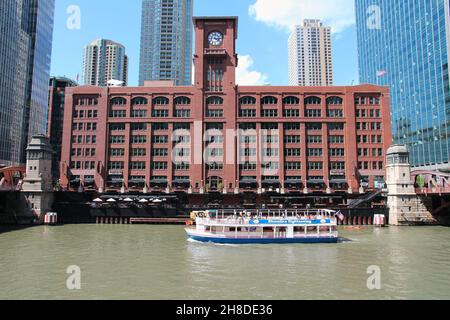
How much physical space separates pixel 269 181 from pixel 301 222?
41.6 metres

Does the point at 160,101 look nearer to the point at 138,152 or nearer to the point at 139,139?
the point at 139,139

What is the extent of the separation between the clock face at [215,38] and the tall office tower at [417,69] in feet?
164

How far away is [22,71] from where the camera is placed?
482ft

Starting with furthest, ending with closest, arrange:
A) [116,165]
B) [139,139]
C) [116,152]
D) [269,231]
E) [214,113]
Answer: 1. [139,139]
2. [116,152]
3. [214,113]
4. [116,165]
5. [269,231]

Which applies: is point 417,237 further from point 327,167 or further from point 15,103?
point 15,103

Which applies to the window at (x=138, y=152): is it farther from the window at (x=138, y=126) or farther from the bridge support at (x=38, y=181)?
the bridge support at (x=38, y=181)

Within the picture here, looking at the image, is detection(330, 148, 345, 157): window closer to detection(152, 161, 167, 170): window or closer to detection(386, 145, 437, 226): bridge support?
detection(386, 145, 437, 226): bridge support

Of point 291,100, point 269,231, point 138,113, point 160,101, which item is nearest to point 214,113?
point 160,101

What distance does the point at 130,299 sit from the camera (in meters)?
24.1

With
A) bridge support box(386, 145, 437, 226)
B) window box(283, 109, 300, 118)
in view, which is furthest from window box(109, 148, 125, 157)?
bridge support box(386, 145, 437, 226)

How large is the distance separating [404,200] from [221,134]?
159ft
